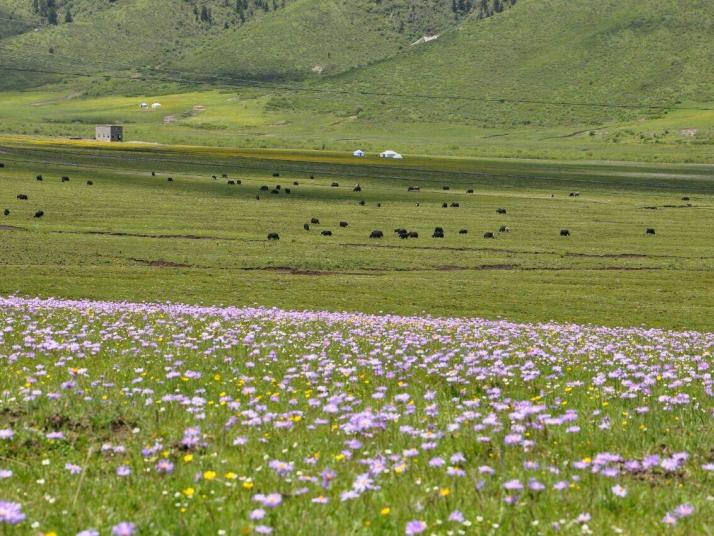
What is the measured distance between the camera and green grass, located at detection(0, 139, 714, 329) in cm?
3759

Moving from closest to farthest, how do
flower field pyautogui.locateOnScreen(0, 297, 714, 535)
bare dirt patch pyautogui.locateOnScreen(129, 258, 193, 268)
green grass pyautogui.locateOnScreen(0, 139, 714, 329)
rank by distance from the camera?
flower field pyautogui.locateOnScreen(0, 297, 714, 535), green grass pyautogui.locateOnScreen(0, 139, 714, 329), bare dirt patch pyautogui.locateOnScreen(129, 258, 193, 268)

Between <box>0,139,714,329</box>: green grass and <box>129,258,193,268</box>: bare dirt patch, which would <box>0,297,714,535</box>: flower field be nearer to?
<box>0,139,714,329</box>: green grass

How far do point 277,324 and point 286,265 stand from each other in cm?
3063

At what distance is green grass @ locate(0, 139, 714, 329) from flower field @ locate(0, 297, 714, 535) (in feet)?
70.0

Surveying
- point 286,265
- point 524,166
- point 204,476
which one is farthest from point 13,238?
point 524,166

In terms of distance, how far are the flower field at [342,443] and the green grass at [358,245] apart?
21.3 meters

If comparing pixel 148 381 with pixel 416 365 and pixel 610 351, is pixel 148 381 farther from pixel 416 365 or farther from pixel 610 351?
pixel 610 351

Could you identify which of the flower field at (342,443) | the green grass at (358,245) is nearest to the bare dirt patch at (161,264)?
the green grass at (358,245)

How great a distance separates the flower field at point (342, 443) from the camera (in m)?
6.72

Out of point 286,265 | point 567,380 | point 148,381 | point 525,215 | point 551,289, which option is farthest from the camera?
point 525,215

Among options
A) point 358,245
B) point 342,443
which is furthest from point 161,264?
point 342,443

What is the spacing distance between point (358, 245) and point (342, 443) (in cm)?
5195

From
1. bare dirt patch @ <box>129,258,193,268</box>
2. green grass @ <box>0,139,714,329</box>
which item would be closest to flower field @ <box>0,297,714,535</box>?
green grass @ <box>0,139,714,329</box>

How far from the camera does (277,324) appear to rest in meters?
19.1
